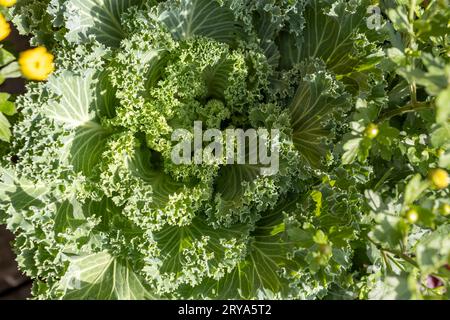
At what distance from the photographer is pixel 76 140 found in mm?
1474

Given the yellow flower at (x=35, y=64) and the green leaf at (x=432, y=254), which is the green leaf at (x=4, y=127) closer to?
the yellow flower at (x=35, y=64)

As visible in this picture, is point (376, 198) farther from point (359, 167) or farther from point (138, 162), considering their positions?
point (138, 162)

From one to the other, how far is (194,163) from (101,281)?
0.48 metres

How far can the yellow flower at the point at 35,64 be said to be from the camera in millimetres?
1313

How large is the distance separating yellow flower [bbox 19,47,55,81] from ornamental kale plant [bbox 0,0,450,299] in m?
0.05

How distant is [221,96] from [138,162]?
362mm

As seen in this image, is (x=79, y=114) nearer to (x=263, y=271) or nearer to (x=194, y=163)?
(x=194, y=163)

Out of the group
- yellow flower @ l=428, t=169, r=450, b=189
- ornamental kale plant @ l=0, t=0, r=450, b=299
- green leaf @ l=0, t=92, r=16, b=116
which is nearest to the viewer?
yellow flower @ l=428, t=169, r=450, b=189

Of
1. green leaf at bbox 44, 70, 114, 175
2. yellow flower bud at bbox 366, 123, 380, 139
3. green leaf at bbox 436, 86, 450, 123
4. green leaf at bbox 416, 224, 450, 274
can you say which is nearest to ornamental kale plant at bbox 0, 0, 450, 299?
green leaf at bbox 44, 70, 114, 175

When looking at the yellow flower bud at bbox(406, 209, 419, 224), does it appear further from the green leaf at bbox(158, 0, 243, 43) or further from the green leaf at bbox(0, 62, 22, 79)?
the green leaf at bbox(0, 62, 22, 79)

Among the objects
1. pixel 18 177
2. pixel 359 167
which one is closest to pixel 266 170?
pixel 359 167

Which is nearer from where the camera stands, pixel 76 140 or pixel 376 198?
pixel 376 198

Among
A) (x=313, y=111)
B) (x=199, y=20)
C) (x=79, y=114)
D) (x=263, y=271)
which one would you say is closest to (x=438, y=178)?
(x=313, y=111)

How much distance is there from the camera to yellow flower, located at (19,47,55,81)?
51.7 inches
